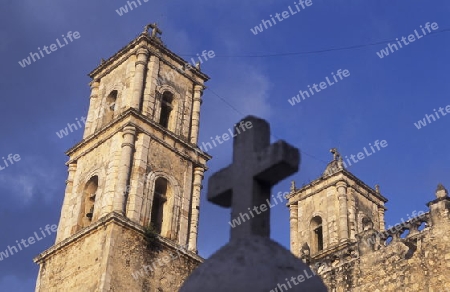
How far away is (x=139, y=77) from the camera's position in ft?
64.2

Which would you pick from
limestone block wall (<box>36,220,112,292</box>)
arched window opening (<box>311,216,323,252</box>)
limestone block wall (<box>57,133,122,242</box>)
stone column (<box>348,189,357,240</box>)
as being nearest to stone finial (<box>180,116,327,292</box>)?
limestone block wall (<box>36,220,112,292</box>)

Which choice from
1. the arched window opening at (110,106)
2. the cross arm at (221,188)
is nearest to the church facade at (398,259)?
the arched window opening at (110,106)

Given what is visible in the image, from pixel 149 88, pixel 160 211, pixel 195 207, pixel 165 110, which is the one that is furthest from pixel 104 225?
pixel 165 110

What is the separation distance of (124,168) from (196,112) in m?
4.05

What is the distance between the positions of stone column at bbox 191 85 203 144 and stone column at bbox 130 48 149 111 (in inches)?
77.9

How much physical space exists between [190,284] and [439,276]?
33.4 feet

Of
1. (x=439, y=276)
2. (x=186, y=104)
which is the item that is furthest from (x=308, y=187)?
(x=439, y=276)

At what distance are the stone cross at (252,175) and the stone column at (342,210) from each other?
1791 centimetres

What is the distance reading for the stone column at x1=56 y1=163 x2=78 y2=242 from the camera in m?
18.5

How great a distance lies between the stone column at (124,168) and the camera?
17062mm

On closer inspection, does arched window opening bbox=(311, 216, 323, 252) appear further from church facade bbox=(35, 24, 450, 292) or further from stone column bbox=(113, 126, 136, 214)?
stone column bbox=(113, 126, 136, 214)

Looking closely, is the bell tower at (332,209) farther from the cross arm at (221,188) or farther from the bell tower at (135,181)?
the cross arm at (221,188)

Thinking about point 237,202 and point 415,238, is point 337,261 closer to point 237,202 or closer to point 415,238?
point 415,238

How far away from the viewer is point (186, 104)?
68.6ft
